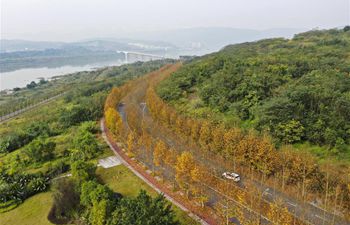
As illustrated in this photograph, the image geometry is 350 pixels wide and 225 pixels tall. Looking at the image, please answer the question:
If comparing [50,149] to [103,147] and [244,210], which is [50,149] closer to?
[103,147]

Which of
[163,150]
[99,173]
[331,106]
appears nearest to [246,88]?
[331,106]

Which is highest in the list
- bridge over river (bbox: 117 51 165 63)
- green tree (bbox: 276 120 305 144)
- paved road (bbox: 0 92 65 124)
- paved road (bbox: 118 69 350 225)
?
green tree (bbox: 276 120 305 144)

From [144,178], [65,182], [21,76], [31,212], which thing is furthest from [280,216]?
[21,76]

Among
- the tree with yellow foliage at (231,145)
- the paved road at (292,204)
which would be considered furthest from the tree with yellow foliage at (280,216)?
the tree with yellow foliage at (231,145)

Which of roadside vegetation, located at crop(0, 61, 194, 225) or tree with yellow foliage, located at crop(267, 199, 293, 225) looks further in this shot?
roadside vegetation, located at crop(0, 61, 194, 225)

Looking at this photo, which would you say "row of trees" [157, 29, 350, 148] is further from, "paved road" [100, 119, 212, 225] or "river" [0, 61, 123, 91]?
"river" [0, 61, 123, 91]

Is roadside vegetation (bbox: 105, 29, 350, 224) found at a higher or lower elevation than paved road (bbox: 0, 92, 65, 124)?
higher

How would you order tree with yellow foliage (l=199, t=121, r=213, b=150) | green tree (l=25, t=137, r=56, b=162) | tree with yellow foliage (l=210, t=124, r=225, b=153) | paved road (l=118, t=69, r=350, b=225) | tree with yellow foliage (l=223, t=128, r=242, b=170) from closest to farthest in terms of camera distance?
paved road (l=118, t=69, r=350, b=225) < tree with yellow foliage (l=223, t=128, r=242, b=170) < tree with yellow foliage (l=210, t=124, r=225, b=153) < tree with yellow foliage (l=199, t=121, r=213, b=150) < green tree (l=25, t=137, r=56, b=162)

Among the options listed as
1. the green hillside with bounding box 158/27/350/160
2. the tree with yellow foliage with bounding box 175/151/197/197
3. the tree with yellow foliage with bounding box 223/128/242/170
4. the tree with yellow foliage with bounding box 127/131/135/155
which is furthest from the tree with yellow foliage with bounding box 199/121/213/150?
the tree with yellow foliage with bounding box 127/131/135/155
